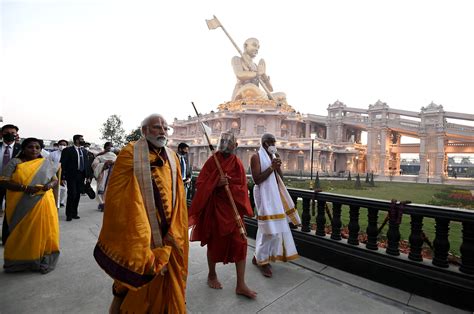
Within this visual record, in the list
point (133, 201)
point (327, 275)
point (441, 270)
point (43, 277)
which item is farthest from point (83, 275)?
point (441, 270)

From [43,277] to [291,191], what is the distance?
413 cm

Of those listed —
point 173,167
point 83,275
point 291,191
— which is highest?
point 173,167

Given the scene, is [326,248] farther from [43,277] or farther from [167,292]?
[43,277]

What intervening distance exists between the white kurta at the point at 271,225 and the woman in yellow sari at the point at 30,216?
3.15 metres

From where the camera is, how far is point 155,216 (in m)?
2.14

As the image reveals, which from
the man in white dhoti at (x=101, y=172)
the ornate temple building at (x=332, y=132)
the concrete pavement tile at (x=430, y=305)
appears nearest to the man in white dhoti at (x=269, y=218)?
the concrete pavement tile at (x=430, y=305)

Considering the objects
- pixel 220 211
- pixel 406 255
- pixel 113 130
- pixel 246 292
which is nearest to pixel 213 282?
pixel 246 292

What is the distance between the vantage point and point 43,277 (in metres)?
3.39

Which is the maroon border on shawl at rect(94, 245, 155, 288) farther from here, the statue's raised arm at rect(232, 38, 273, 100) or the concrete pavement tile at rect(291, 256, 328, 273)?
the statue's raised arm at rect(232, 38, 273, 100)

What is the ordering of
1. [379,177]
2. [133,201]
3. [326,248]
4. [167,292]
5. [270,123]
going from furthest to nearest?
[270,123]
[379,177]
[326,248]
[167,292]
[133,201]

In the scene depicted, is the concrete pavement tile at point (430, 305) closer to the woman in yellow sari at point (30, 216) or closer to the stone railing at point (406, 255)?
the stone railing at point (406, 255)

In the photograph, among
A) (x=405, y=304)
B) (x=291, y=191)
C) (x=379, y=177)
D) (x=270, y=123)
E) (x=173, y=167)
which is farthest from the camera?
(x=270, y=123)

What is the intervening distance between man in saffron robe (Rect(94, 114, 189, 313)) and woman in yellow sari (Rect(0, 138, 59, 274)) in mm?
2279

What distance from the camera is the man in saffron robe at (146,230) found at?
1909mm
